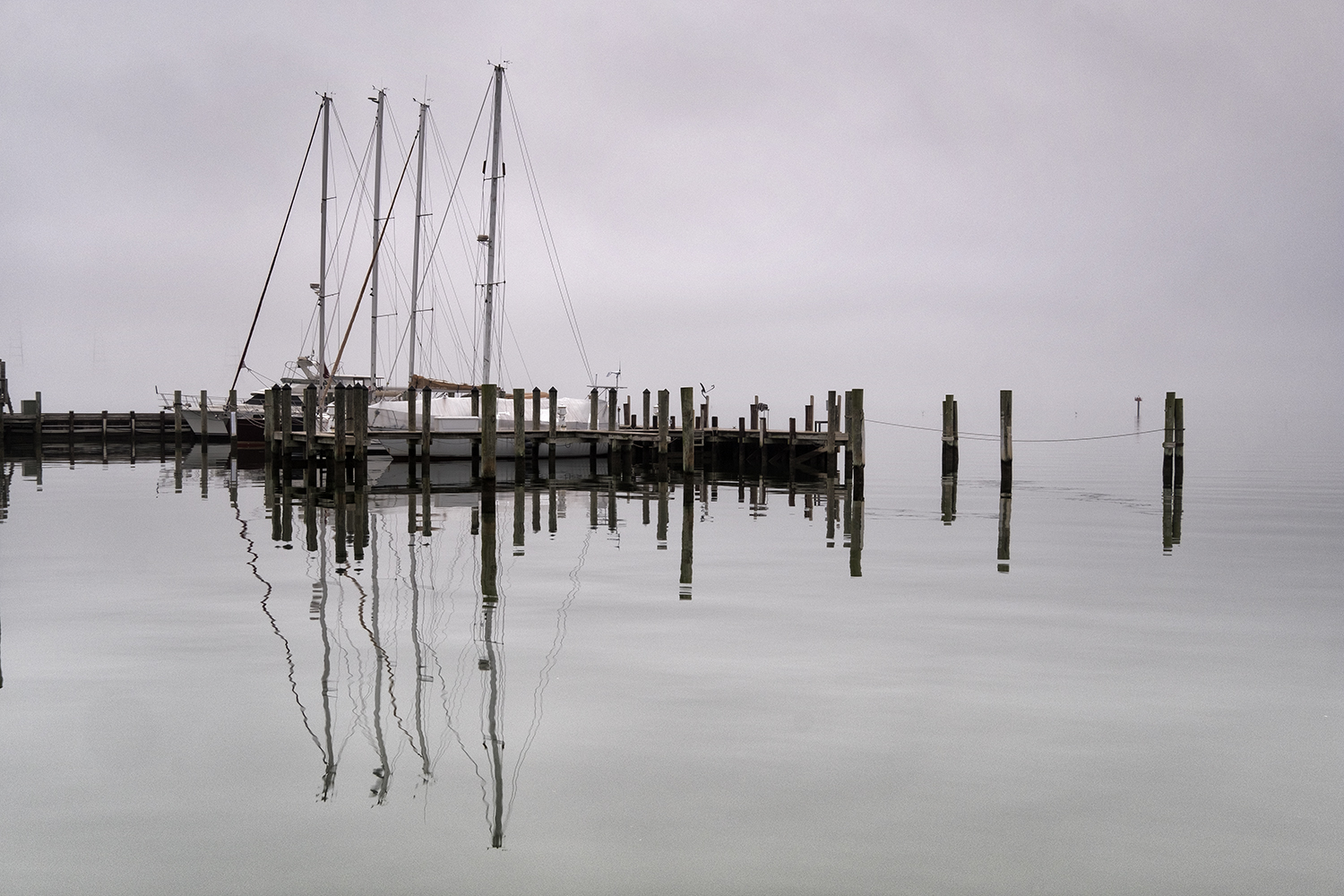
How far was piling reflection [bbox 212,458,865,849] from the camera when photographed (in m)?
7.40

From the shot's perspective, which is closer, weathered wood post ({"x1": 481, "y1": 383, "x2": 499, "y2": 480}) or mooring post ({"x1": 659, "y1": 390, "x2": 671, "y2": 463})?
weathered wood post ({"x1": 481, "y1": 383, "x2": 499, "y2": 480})

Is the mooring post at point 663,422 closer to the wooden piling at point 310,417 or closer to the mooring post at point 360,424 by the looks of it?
the mooring post at point 360,424

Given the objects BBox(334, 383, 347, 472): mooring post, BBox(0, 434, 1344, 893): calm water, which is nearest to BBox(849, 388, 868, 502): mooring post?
BBox(0, 434, 1344, 893): calm water

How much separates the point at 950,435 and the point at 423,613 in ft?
74.8

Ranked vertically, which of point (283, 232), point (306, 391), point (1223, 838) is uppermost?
point (283, 232)

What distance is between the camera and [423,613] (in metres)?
12.2

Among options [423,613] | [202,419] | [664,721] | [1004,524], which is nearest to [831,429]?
[1004,524]

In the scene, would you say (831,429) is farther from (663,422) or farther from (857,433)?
(857,433)

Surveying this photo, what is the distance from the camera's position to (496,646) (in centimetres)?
1057

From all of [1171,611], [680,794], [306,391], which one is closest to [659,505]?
[306,391]

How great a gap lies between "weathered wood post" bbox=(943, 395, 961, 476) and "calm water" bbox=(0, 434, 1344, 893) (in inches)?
508

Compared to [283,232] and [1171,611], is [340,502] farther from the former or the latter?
[283,232]

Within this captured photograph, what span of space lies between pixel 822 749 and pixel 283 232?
45712 mm

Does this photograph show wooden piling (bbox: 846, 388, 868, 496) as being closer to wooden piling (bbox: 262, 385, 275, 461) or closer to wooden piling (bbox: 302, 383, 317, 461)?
wooden piling (bbox: 302, 383, 317, 461)
